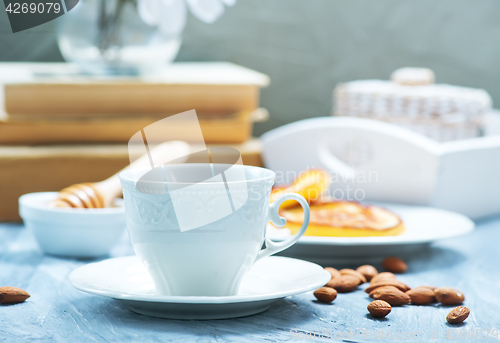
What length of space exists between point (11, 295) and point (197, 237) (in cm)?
18

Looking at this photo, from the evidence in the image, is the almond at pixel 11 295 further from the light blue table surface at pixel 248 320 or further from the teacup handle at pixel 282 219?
the teacup handle at pixel 282 219

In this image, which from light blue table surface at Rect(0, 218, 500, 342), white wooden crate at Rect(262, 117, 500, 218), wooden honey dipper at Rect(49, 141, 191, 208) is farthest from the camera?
white wooden crate at Rect(262, 117, 500, 218)

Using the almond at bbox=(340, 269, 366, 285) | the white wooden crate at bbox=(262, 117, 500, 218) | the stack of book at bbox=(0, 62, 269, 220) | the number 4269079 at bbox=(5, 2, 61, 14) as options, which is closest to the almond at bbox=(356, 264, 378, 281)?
the almond at bbox=(340, 269, 366, 285)

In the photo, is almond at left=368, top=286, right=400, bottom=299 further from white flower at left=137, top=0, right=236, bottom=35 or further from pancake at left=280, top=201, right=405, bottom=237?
white flower at left=137, top=0, right=236, bottom=35

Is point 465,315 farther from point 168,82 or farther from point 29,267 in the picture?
point 168,82

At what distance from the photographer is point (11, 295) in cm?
46

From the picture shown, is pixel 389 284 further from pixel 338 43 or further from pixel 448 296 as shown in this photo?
pixel 338 43

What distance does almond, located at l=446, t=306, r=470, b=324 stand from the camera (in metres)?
0.44

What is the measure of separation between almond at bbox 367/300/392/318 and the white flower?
20.5 inches

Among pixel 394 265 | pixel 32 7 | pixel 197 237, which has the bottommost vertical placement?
pixel 394 265

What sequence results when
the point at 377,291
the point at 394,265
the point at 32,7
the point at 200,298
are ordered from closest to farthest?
the point at 200,298 < the point at 377,291 < the point at 394,265 < the point at 32,7

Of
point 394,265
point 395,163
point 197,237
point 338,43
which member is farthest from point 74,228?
point 338,43

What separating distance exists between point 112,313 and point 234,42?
2.83 ft

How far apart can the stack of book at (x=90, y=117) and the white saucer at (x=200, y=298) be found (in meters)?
0.35
